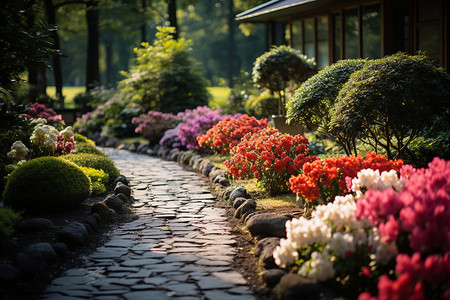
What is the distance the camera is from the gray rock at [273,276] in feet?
16.5

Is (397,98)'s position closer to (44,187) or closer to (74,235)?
(74,235)

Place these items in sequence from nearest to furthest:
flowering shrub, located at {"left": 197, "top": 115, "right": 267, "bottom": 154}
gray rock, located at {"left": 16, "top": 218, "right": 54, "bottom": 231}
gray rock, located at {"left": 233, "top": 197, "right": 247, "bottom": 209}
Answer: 1. gray rock, located at {"left": 16, "top": 218, "right": 54, "bottom": 231}
2. gray rock, located at {"left": 233, "top": 197, "right": 247, "bottom": 209}
3. flowering shrub, located at {"left": 197, "top": 115, "right": 267, "bottom": 154}

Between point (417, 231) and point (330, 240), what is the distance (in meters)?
0.83

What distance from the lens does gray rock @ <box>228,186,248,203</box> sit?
8719mm

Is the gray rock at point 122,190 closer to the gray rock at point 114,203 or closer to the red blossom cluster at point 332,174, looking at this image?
the gray rock at point 114,203

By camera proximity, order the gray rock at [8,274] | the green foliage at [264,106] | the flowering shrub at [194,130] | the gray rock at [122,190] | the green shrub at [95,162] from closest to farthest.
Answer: the gray rock at [8,274]
the gray rock at [122,190]
the green shrub at [95,162]
the flowering shrub at [194,130]
the green foliage at [264,106]

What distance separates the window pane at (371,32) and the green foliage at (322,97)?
226 inches

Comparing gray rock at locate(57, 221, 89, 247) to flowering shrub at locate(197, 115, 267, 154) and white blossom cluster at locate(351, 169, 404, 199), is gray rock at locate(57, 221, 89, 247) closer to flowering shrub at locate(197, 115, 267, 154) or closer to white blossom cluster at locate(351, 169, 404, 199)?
white blossom cluster at locate(351, 169, 404, 199)

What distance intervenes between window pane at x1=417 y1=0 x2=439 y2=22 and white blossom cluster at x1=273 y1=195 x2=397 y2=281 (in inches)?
327

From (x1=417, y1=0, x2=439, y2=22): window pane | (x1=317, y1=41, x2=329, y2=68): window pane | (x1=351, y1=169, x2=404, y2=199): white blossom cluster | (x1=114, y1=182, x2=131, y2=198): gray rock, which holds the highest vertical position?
(x1=417, y1=0, x2=439, y2=22): window pane

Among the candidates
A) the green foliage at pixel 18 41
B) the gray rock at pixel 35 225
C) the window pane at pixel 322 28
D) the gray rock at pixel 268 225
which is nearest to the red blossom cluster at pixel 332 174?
the gray rock at pixel 268 225

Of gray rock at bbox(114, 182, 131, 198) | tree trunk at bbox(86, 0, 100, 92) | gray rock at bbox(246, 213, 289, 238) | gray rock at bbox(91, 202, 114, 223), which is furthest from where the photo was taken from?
tree trunk at bbox(86, 0, 100, 92)

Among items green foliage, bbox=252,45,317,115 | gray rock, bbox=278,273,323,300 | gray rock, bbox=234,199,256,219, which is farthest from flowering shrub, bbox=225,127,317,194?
green foliage, bbox=252,45,317,115

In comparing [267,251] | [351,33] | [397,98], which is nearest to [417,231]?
[267,251]
